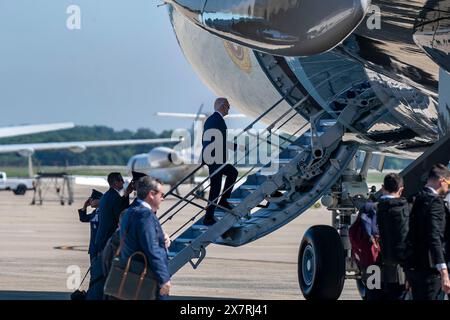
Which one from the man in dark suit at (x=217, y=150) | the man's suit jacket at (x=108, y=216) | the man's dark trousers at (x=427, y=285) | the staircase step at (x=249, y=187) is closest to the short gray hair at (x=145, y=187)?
the man's dark trousers at (x=427, y=285)

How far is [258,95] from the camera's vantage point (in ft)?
58.3

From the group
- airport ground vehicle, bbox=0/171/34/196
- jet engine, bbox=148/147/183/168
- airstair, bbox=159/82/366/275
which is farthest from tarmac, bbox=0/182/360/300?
airport ground vehicle, bbox=0/171/34/196

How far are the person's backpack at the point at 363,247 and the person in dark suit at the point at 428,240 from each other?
6.31 ft

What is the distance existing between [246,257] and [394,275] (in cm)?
1304

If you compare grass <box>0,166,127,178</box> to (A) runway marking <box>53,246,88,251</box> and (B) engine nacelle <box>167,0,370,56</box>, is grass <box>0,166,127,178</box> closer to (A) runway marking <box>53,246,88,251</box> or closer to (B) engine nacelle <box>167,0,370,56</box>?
(A) runway marking <box>53,246,88,251</box>

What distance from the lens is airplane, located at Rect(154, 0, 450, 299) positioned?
12586 millimetres

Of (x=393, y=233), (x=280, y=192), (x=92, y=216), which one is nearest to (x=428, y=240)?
(x=393, y=233)

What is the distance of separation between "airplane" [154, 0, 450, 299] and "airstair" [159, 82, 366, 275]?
0.05 feet

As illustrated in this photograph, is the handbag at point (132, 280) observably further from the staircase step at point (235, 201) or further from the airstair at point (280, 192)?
the staircase step at point (235, 201)

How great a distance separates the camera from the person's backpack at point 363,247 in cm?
1328

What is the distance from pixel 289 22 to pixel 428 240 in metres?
2.63

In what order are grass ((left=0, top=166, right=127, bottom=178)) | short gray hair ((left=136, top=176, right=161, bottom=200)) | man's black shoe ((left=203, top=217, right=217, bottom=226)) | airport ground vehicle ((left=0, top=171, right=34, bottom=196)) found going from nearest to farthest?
short gray hair ((left=136, top=176, right=161, bottom=200)) → man's black shoe ((left=203, top=217, right=217, bottom=226)) → airport ground vehicle ((left=0, top=171, right=34, bottom=196)) → grass ((left=0, top=166, right=127, bottom=178))

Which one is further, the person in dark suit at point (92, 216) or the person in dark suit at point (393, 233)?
the person in dark suit at point (92, 216)

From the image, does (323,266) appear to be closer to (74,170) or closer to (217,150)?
(217,150)
